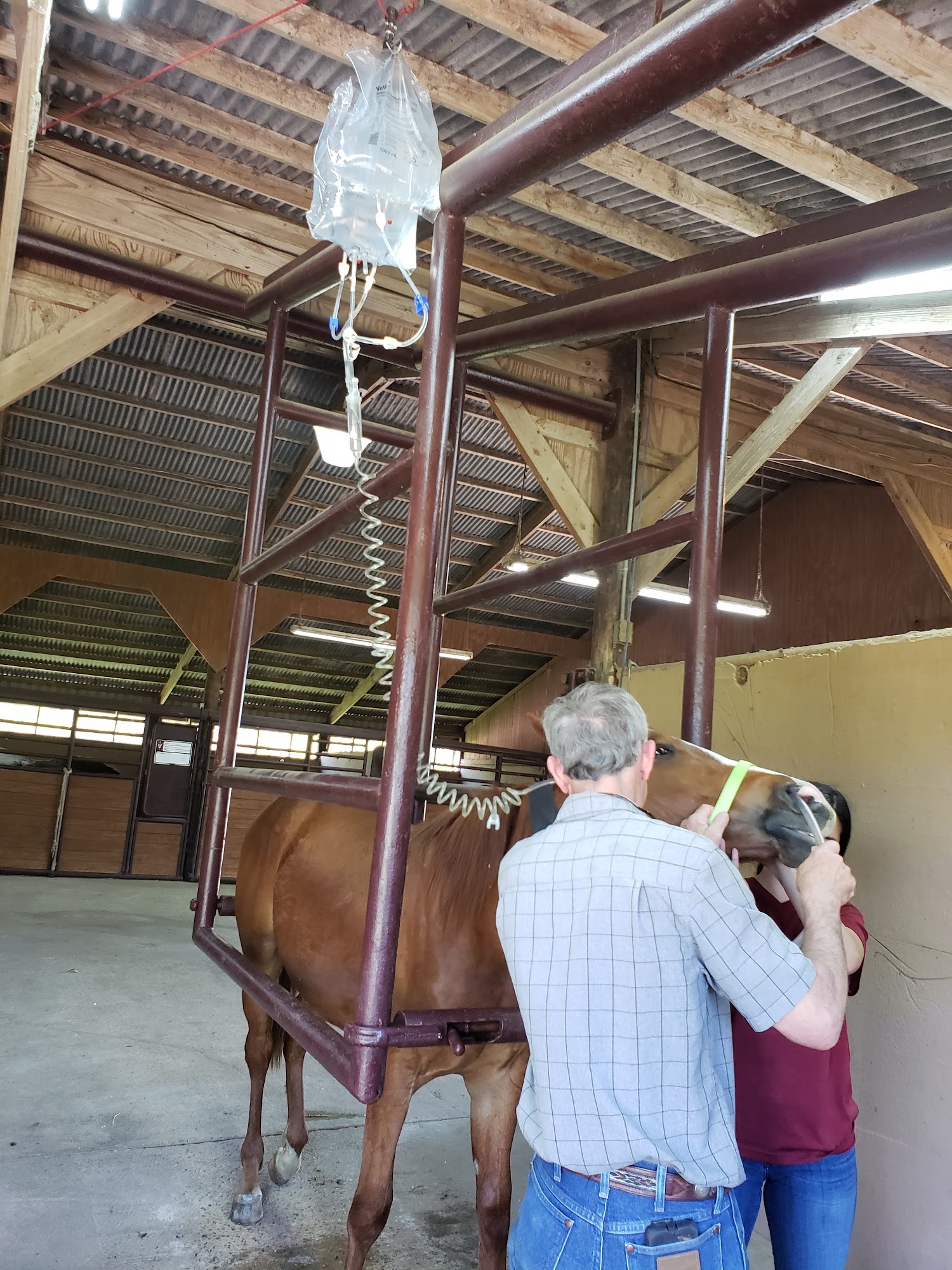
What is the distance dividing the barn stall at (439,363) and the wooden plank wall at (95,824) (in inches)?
82.4

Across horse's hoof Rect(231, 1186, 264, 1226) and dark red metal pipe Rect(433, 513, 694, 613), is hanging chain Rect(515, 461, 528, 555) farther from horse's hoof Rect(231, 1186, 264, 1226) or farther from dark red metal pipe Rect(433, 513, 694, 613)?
horse's hoof Rect(231, 1186, 264, 1226)

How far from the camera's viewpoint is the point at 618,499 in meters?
5.04

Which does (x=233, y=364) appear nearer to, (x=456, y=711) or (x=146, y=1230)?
(x=146, y=1230)

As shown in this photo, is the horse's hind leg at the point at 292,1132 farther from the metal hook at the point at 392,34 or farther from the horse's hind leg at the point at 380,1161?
the metal hook at the point at 392,34


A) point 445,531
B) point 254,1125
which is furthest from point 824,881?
point 254,1125

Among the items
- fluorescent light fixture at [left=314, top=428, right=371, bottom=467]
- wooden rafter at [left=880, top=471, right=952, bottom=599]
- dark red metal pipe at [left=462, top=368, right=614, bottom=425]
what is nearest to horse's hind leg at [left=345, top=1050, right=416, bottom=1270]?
fluorescent light fixture at [left=314, top=428, right=371, bottom=467]

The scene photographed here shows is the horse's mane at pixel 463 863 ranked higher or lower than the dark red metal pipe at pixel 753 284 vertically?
lower

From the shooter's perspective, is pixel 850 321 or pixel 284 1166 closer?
pixel 284 1166

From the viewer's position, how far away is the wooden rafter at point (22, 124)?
2426 mm

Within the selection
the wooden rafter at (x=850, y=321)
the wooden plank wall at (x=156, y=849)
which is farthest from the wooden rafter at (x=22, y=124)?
the wooden plank wall at (x=156, y=849)

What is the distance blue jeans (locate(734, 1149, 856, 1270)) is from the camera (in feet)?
5.82

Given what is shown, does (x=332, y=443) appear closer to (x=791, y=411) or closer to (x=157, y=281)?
(x=157, y=281)

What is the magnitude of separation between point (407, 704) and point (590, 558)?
0.87 m

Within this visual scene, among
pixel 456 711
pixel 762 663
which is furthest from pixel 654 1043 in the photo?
pixel 456 711
